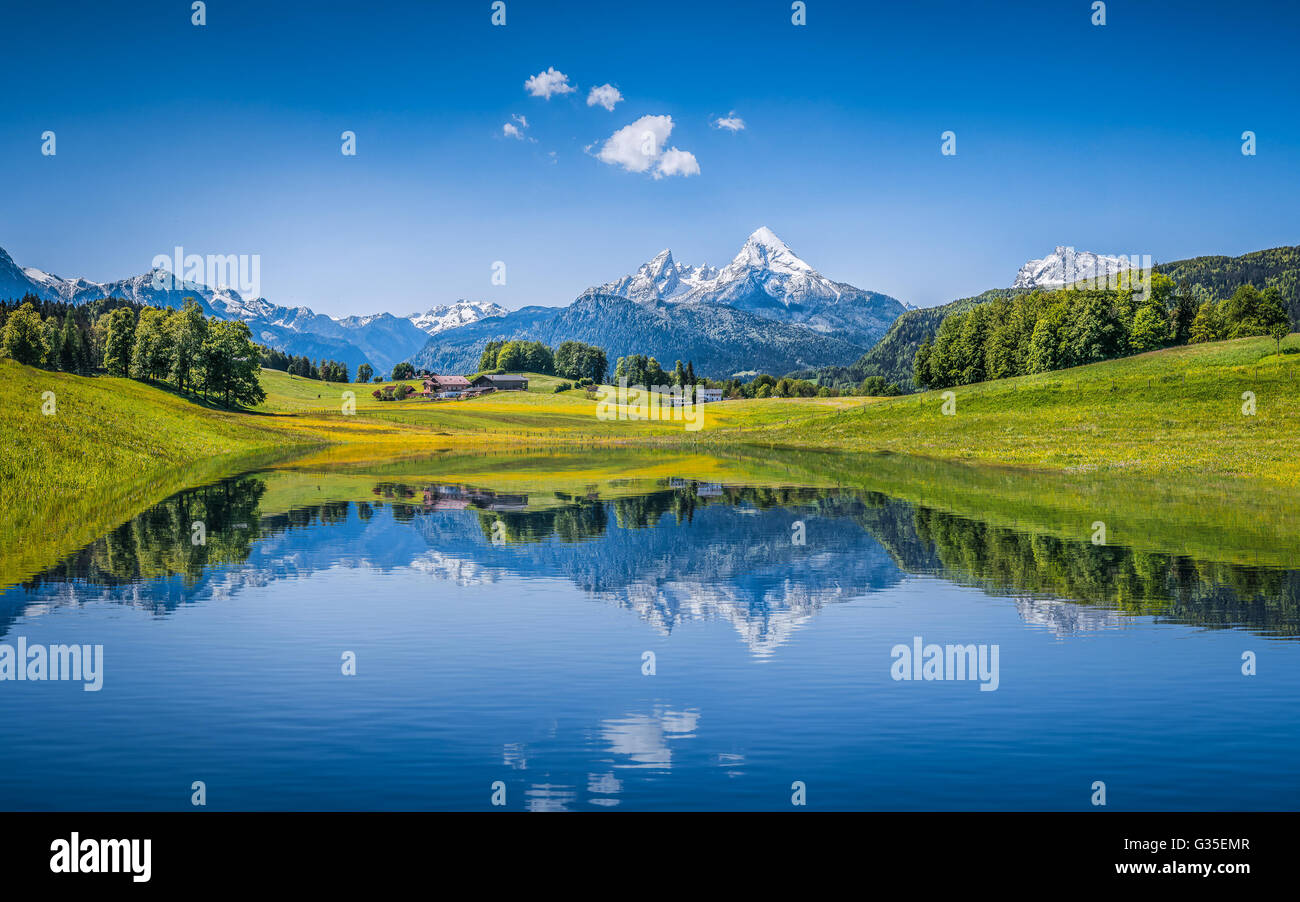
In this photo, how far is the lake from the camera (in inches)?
518

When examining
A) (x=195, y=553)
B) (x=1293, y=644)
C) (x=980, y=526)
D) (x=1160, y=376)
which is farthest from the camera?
(x=1160, y=376)

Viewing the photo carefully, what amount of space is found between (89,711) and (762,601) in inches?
645

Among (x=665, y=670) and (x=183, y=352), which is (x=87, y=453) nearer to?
(x=665, y=670)

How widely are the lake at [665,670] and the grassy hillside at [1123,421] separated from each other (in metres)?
35.6

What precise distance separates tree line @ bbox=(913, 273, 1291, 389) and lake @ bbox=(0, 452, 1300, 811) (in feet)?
355

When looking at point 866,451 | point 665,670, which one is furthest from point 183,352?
point 665,670

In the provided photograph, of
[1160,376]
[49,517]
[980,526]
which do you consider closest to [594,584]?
[980,526]

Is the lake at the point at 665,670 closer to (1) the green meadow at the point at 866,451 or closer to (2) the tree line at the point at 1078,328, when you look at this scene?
(1) the green meadow at the point at 866,451

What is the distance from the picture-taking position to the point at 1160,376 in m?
106

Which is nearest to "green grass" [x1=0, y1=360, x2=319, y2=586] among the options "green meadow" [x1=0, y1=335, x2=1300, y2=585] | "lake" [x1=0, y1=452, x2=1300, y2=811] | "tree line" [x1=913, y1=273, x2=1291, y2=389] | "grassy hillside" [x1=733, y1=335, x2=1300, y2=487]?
"green meadow" [x1=0, y1=335, x2=1300, y2=585]

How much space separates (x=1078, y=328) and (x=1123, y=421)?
52.6 meters

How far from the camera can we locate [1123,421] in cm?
9169
